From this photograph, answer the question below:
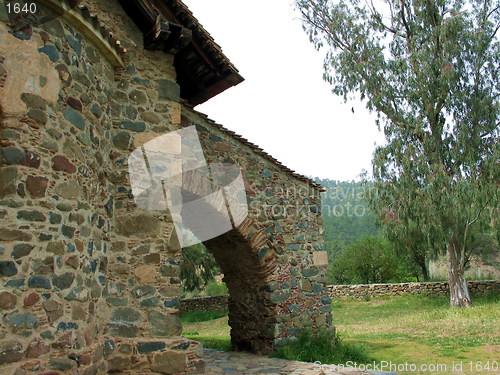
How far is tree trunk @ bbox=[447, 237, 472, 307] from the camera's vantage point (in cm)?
1541

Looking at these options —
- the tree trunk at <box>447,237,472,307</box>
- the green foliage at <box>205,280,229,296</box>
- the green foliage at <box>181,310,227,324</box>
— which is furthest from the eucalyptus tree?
the green foliage at <box>205,280,229,296</box>

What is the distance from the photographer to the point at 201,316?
1783cm

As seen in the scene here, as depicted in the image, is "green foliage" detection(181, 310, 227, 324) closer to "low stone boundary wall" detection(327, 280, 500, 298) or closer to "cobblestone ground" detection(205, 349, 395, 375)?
"low stone boundary wall" detection(327, 280, 500, 298)

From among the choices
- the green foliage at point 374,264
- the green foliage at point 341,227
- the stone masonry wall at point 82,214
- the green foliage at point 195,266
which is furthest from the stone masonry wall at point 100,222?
the green foliage at point 341,227

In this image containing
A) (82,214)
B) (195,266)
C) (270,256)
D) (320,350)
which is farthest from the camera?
(195,266)

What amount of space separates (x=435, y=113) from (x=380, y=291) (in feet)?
28.5

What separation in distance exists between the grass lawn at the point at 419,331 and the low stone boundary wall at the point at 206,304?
1587mm

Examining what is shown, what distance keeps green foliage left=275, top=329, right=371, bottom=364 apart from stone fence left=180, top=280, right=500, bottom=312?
11.5 meters

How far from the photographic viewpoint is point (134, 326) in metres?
5.01

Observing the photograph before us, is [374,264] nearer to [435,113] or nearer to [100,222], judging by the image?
[435,113]

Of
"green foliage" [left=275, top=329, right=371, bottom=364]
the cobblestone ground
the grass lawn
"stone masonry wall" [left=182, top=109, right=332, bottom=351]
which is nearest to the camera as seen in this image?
the cobblestone ground

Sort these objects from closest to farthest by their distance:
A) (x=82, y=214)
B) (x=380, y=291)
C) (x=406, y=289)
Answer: (x=82, y=214) → (x=406, y=289) → (x=380, y=291)

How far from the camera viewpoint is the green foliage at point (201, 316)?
17.5 metres

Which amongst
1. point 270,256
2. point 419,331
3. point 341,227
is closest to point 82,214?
point 270,256
